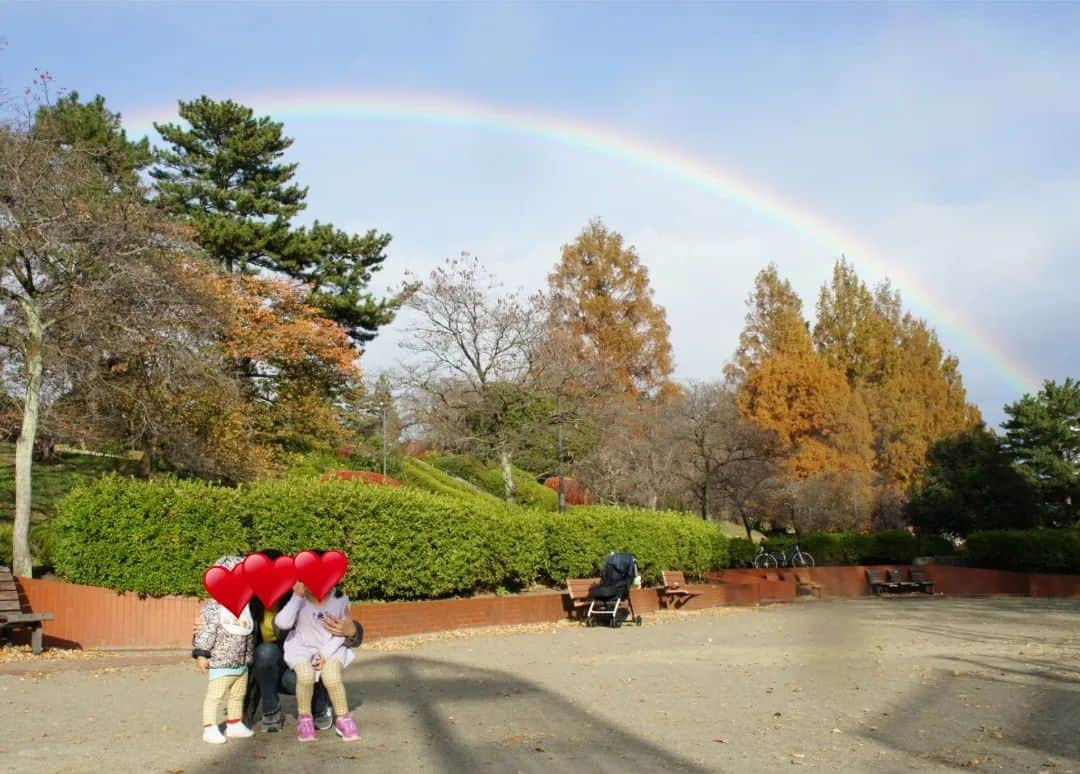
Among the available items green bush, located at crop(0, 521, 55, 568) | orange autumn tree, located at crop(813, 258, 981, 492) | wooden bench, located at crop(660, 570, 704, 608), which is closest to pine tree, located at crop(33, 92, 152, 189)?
green bush, located at crop(0, 521, 55, 568)

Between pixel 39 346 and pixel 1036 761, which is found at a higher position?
pixel 39 346

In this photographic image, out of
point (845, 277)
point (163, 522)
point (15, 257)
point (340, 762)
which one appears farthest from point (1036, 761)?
point (845, 277)

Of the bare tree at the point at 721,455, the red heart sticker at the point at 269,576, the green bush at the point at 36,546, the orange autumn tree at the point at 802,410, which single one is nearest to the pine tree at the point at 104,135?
the green bush at the point at 36,546

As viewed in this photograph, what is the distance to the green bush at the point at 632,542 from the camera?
20.6 meters

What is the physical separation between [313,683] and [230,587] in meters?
0.99

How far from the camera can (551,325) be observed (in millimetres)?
35219

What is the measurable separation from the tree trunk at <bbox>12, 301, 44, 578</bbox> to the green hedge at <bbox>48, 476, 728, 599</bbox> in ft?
3.25

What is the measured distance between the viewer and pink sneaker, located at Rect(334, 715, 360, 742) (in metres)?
7.84

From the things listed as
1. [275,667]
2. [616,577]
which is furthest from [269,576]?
[616,577]

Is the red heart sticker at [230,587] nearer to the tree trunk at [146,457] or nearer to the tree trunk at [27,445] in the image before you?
the tree trunk at [27,445]

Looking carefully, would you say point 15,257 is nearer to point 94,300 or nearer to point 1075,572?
point 94,300

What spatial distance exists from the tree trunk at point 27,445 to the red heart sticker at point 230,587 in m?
9.69

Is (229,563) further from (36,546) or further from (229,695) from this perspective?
(36,546)

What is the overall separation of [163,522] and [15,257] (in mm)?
6566
